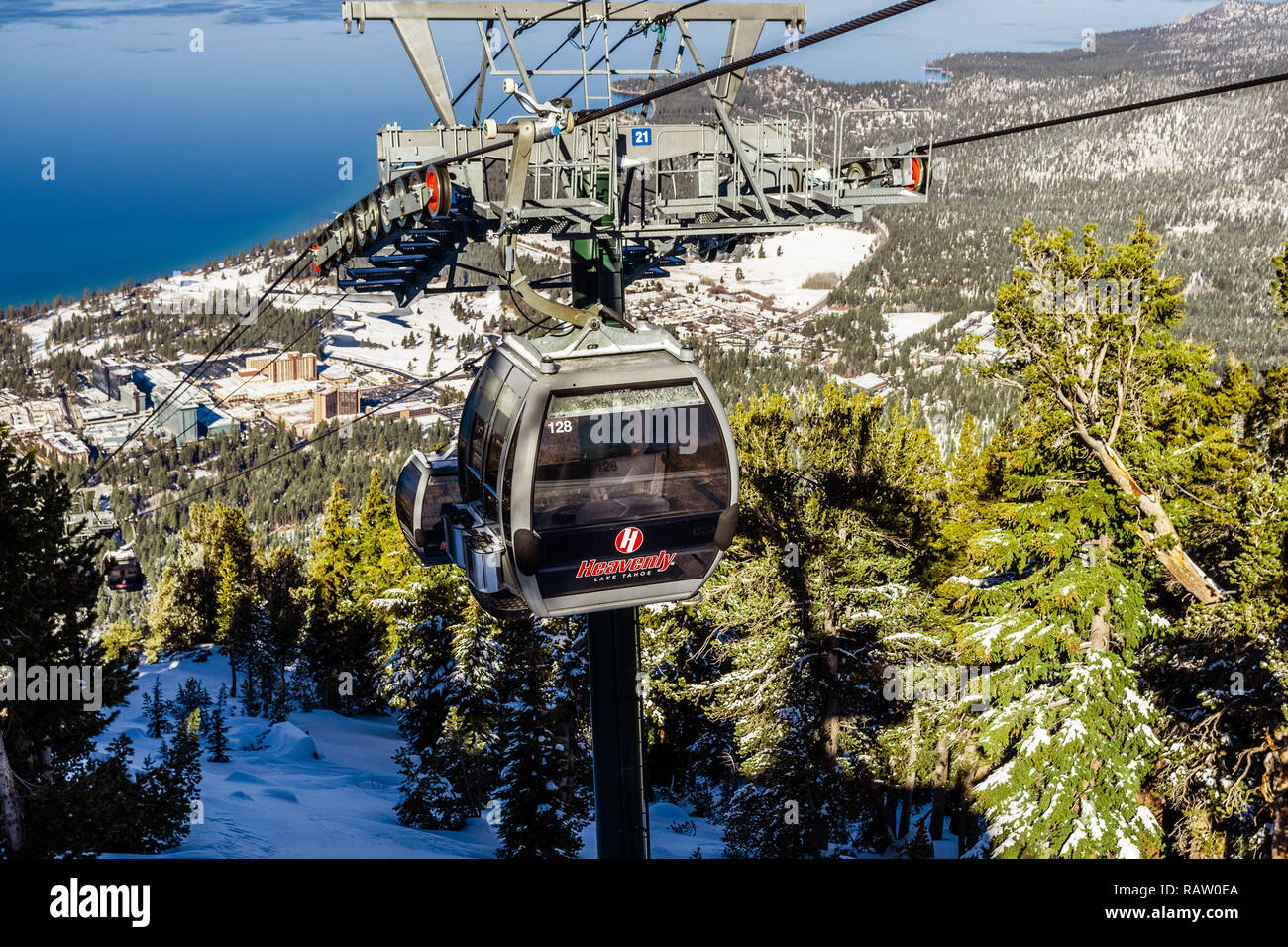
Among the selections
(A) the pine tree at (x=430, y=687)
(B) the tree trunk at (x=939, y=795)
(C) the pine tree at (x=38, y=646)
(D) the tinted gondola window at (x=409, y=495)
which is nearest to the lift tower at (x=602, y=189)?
→ (D) the tinted gondola window at (x=409, y=495)

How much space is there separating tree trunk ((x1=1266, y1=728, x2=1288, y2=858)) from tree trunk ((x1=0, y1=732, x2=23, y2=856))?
1935cm

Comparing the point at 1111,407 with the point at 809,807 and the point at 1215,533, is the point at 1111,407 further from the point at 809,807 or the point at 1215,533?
the point at 809,807

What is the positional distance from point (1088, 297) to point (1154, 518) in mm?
3531

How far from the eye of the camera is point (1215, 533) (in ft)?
59.8

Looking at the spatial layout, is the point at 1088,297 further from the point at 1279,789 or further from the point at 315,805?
the point at 315,805

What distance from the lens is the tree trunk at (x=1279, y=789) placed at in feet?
50.9

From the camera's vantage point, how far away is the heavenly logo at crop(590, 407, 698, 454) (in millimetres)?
9117

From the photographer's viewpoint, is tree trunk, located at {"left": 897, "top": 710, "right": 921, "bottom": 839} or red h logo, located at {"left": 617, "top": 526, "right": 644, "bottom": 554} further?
tree trunk, located at {"left": 897, "top": 710, "right": 921, "bottom": 839}

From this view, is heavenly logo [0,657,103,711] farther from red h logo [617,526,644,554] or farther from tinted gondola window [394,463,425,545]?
red h logo [617,526,644,554]

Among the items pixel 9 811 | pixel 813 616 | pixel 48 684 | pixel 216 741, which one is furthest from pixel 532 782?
pixel 216 741

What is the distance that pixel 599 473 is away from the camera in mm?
9234
